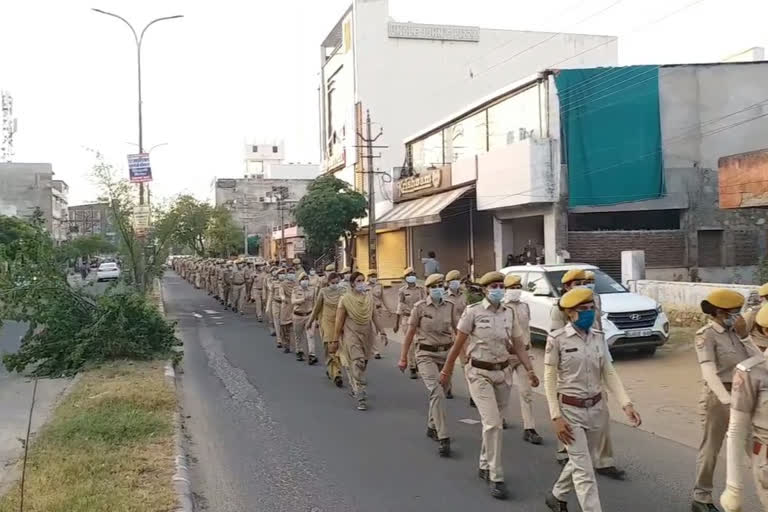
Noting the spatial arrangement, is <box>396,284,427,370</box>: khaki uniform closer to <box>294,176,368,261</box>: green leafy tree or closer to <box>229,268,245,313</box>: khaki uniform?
<box>229,268,245,313</box>: khaki uniform

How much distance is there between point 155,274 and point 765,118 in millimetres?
20015

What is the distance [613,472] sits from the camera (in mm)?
6273

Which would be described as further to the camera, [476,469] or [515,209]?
[515,209]

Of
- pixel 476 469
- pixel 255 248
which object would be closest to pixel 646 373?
pixel 476 469

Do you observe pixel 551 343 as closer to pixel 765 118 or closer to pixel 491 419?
pixel 491 419

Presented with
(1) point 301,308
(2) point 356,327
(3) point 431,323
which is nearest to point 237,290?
(1) point 301,308

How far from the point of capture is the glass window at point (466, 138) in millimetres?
29188

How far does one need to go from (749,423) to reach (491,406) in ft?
7.62

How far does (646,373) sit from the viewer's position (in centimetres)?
1162

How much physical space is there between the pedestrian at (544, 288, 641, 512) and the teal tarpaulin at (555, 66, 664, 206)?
19.1 meters

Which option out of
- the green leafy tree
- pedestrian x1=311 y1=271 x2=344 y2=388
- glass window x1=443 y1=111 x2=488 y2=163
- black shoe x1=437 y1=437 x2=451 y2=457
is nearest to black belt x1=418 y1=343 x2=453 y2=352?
black shoe x1=437 y1=437 x2=451 y2=457

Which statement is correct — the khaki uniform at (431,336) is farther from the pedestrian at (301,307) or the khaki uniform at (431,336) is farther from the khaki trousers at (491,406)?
the pedestrian at (301,307)

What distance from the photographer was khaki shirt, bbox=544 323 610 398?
195 inches

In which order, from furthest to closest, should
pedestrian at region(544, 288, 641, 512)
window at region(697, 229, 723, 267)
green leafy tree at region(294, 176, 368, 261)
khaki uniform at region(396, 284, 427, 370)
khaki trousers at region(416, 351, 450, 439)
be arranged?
green leafy tree at region(294, 176, 368, 261)
window at region(697, 229, 723, 267)
khaki uniform at region(396, 284, 427, 370)
khaki trousers at region(416, 351, 450, 439)
pedestrian at region(544, 288, 641, 512)
